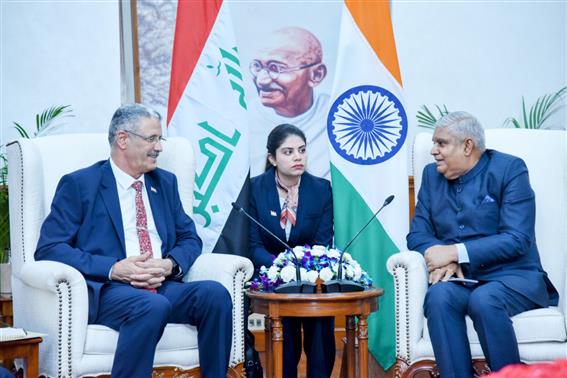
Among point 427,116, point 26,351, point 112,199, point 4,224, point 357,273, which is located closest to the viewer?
point 26,351

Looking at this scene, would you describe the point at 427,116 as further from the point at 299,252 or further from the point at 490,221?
the point at 299,252

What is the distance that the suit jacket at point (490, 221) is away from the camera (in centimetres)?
333

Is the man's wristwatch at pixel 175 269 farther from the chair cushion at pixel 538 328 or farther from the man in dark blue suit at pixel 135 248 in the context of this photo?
the chair cushion at pixel 538 328

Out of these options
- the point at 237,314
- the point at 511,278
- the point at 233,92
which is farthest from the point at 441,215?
the point at 233,92

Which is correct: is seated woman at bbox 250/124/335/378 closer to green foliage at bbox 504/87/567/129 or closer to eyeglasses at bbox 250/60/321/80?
eyeglasses at bbox 250/60/321/80

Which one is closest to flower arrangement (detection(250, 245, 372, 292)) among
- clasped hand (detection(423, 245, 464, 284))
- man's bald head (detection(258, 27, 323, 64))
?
clasped hand (detection(423, 245, 464, 284))

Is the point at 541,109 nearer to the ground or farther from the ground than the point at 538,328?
farther from the ground

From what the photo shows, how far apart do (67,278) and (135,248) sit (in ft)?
1.54

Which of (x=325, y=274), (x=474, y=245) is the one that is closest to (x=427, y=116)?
(x=474, y=245)

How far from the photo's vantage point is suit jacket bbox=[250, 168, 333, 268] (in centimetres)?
381

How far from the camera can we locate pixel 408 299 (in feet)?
10.7

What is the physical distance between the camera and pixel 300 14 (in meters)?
5.06

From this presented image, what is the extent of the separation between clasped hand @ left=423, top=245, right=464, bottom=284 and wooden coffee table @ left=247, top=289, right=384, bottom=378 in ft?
0.87

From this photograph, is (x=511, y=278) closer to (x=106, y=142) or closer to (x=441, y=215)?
(x=441, y=215)
